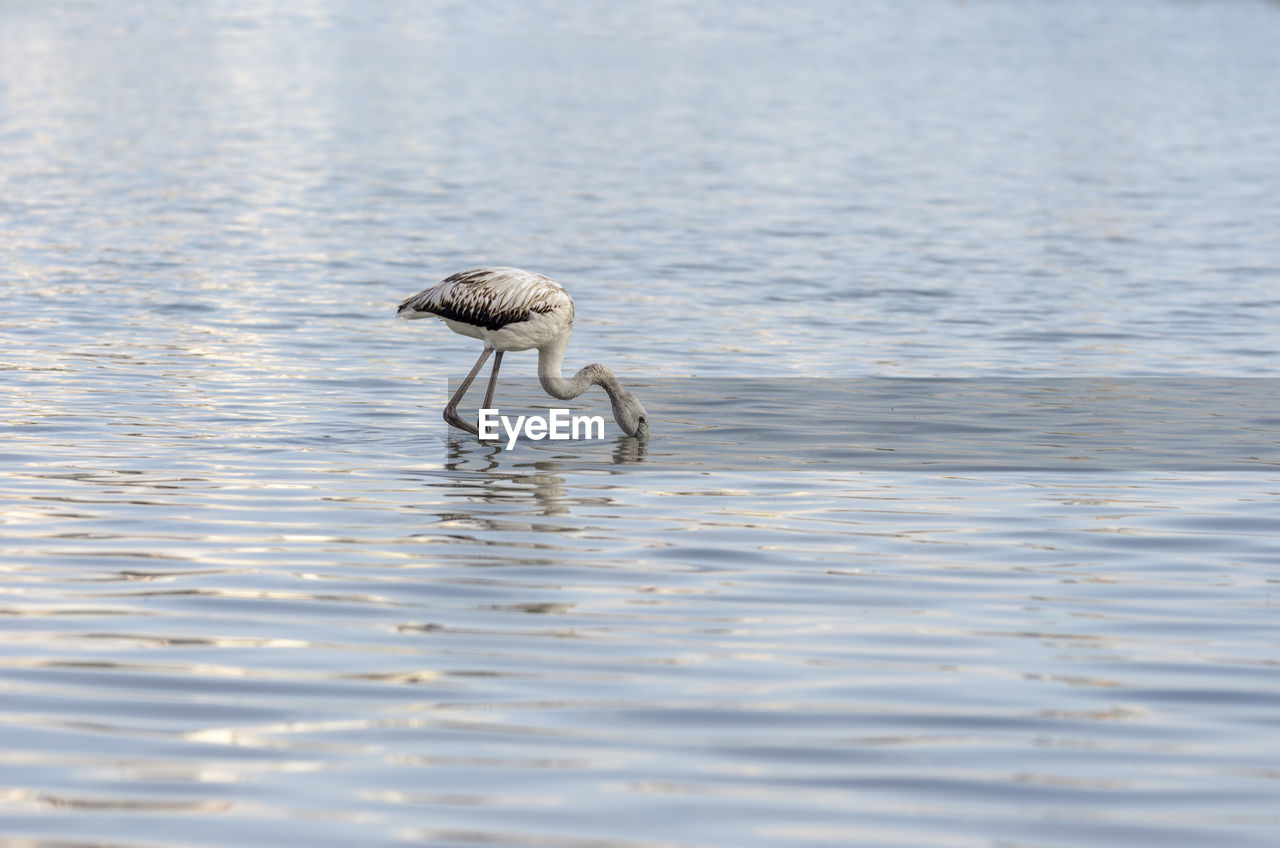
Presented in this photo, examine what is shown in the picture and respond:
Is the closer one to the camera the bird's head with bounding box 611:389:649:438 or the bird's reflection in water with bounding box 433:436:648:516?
the bird's reflection in water with bounding box 433:436:648:516

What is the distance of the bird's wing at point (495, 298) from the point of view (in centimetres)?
1403

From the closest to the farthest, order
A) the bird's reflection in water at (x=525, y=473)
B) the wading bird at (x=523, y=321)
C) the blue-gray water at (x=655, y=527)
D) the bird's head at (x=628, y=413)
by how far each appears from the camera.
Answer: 1. the blue-gray water at (x=655, y=527)
2. the bird's reflection in water at (x=525, y=473)
3. the bird's head at (x=628, y=413)
4. the wading bird at (x=523, y=321)

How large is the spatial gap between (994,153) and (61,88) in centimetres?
2930

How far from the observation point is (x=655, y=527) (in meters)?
11.0

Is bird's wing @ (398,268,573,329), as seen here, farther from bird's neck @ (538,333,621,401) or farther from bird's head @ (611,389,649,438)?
bird's head @ (611,389,649,438)

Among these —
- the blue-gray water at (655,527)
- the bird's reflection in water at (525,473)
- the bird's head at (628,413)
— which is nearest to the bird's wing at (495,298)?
the bird's head at (628,413)

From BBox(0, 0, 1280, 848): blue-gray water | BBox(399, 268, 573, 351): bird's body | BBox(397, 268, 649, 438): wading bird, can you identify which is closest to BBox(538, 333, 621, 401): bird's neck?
BBox(397, 268, 649, 438): wading bird

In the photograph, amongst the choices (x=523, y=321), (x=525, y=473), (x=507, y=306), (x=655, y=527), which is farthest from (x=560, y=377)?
(x=655, y=527)

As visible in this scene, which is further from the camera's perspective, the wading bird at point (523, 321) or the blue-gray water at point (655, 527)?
the wading bird at point (523, 321)

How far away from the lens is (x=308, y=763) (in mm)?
6688

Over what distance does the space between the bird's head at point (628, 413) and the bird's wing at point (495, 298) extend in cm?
79

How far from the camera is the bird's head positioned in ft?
45.5

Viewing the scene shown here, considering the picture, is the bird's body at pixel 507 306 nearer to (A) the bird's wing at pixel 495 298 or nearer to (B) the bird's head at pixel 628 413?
(A) the bird's wing at pixel 495 298

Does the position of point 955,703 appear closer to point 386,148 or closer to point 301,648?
point 301,648
